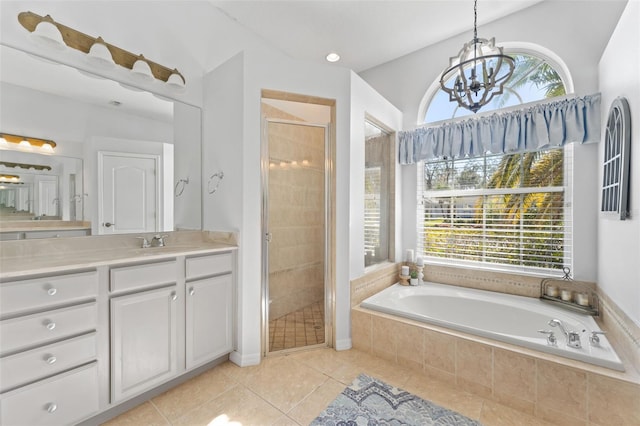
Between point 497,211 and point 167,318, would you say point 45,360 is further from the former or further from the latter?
point 497,211

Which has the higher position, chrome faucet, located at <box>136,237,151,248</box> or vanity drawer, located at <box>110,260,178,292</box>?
chrome faucet, located at <box>136,237,151,248</box>

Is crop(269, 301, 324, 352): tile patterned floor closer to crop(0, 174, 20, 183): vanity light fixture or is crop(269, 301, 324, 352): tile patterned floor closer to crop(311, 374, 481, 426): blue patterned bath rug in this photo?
crop(311, 374, 481, 426): blue patterned bath rug

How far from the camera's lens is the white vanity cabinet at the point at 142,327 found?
1489 mm

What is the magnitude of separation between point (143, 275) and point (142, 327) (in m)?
0.31

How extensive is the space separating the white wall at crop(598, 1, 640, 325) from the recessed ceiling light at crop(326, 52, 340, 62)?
233 centimetres

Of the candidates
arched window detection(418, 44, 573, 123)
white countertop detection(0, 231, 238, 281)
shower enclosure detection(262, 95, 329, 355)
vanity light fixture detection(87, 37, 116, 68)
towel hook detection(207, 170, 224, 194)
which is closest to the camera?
white countertop detection(0, 231, 238, 281)

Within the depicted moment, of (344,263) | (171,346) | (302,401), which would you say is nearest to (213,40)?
(344,263)

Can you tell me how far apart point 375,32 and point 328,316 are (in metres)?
2.83

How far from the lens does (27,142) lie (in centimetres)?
162

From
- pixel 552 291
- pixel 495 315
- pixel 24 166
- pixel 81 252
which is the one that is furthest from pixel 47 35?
pixel 552 291

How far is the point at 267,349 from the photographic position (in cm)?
217

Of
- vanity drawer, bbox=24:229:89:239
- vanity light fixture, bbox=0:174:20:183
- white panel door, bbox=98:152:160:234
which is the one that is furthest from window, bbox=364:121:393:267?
vanity light fixture, bbox=0:174:20:183

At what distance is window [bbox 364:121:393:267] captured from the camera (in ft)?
8.68

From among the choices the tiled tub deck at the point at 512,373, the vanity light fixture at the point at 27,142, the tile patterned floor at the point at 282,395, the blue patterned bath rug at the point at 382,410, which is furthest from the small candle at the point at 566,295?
the vanity light fixture at the point at 27,142
